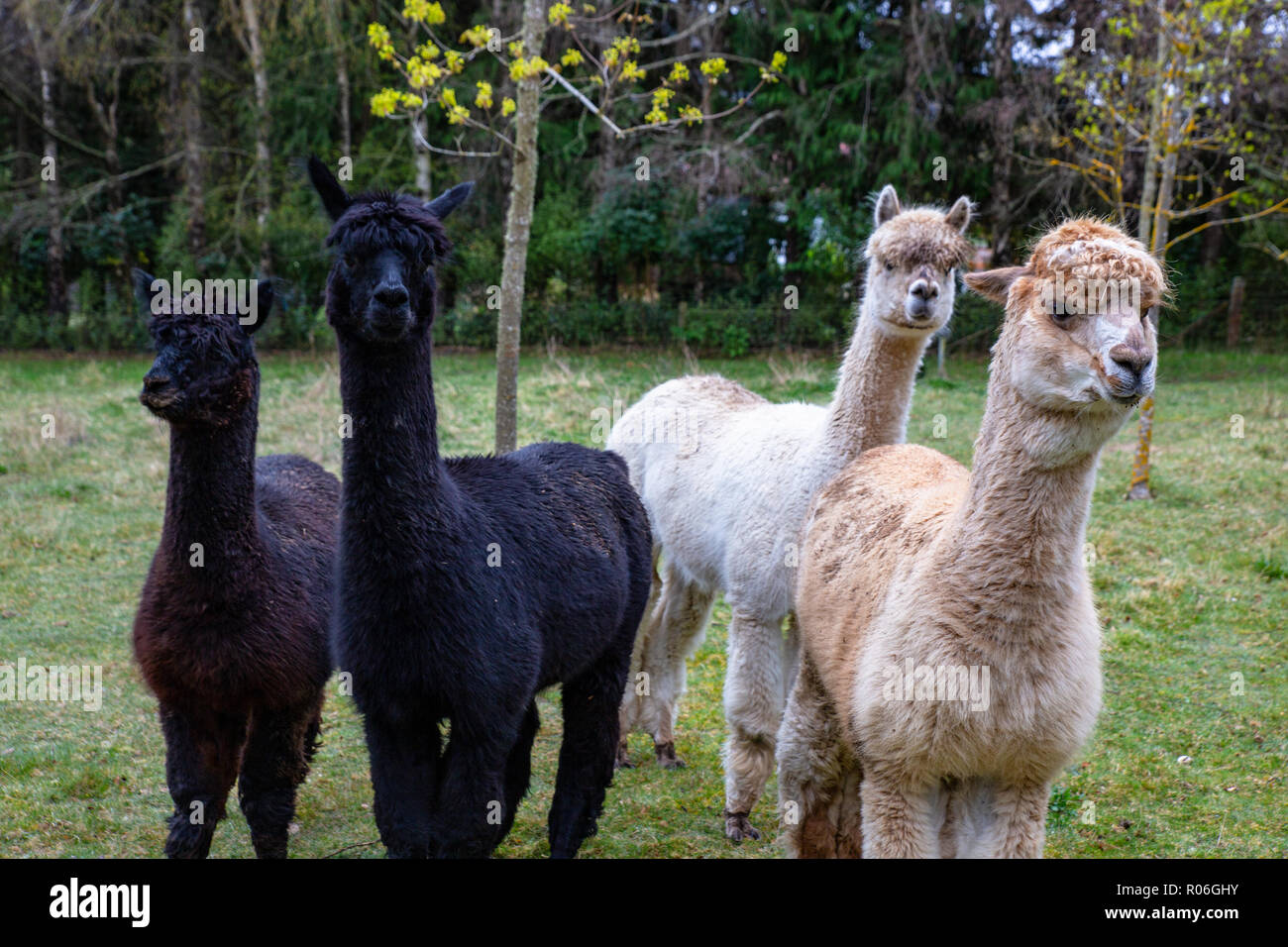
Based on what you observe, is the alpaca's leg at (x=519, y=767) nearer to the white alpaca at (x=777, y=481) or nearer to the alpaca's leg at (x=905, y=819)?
the white alpaca at (x=777, y=481)

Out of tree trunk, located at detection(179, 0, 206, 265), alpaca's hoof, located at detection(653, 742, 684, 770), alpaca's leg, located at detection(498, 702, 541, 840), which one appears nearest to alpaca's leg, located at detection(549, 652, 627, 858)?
alpaca's leg, located at detection(498, 702, 541, 840)

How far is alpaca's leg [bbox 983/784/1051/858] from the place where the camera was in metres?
2.95

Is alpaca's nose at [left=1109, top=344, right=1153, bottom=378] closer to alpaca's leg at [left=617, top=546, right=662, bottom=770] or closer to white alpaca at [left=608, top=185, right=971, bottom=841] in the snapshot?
white alpaca at [left=608, top=185, right=971, bottom=841]

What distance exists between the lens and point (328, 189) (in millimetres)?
3344

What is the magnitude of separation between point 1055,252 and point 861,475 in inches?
57.7

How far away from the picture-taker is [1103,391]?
259 centimetres

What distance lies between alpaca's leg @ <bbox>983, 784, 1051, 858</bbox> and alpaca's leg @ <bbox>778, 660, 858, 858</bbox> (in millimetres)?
806

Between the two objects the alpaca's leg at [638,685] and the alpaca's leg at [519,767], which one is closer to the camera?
the alpaca's leg at [519,767]

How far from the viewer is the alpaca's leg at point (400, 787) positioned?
327 centimetres

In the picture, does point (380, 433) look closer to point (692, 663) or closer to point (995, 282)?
point (995, 282)

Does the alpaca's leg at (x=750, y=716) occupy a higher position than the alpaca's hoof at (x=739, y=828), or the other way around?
the alpaca's leg at (x=750, y=716)

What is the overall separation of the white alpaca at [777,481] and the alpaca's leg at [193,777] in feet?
6.91

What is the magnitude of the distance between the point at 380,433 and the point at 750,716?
7.38 feet

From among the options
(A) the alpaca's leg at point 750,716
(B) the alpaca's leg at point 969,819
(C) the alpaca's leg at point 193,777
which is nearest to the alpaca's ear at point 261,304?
(C) the alpaca's leg at point 193,777
